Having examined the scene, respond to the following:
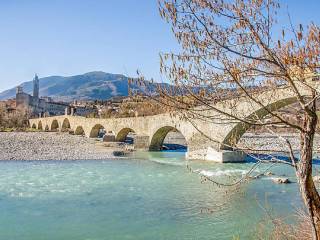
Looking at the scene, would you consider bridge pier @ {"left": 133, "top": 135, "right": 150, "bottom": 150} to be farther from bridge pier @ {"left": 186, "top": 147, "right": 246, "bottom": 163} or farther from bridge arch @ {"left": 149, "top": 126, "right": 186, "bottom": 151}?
bridge pier @ {"left": 186, "top": 147, "right": 246, "bottom": 163}

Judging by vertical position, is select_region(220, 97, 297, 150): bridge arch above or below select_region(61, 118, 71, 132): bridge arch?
below

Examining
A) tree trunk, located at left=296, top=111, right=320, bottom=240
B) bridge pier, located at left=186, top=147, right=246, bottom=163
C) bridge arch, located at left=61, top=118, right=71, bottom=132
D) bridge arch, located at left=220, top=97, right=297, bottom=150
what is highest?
bridge arch, located at left=61, top=118, right=71, bottom=132

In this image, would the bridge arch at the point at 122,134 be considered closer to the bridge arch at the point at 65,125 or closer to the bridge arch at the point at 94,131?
the bridge arch at the point at 94,131

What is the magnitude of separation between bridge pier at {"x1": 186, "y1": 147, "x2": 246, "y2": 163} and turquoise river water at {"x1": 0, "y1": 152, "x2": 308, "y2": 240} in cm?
419

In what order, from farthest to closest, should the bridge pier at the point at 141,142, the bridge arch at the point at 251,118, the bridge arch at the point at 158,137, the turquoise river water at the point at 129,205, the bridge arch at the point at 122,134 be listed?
the bridge arch at the point at 122,134 < the bridge pier at the point at 141,142 < the bridge arch at the point at 158,137 < the turquoise river water at the point at 129,205 < the bridge arch at the point at 251,118

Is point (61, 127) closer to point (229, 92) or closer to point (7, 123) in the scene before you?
point (7, 123)

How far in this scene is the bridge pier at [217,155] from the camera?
65.9 feet

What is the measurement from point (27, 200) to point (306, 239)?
24.6ft

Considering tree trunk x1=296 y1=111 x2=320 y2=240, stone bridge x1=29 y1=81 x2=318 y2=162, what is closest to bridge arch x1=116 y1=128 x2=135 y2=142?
stone bridge x1=29 y1=81 x2=318 y2=162

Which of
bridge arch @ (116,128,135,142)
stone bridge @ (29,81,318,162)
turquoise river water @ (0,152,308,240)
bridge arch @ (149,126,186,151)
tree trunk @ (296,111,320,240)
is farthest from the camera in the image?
bridge arch @ (116,128,135,142)

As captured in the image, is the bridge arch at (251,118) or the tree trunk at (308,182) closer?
the tree trunk at (308,182)

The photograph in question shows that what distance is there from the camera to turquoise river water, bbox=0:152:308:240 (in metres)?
7.49

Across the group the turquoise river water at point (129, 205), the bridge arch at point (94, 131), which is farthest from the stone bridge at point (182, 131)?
the turquoise river water at point (129, 205)

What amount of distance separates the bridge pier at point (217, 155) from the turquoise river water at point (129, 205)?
419 cm
